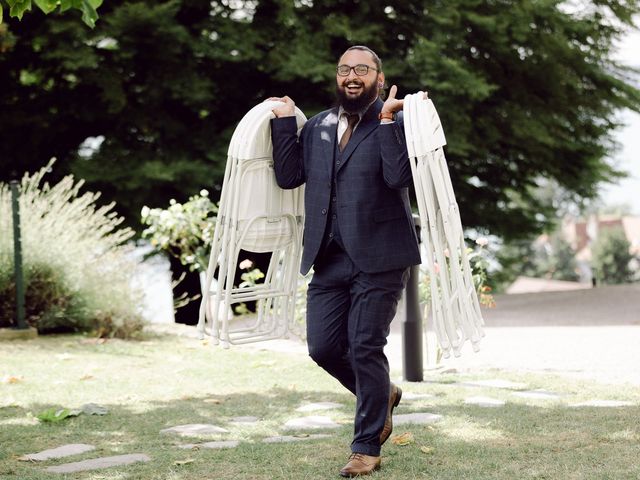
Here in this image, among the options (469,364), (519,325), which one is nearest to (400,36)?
(519,325)

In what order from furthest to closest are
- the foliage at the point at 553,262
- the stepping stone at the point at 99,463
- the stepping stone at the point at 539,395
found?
the foliage at the point at 553,262 < the stepping stone at the point at 539,395 < the stepping stone at the point at 99,463

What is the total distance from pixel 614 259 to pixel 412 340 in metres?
40.2

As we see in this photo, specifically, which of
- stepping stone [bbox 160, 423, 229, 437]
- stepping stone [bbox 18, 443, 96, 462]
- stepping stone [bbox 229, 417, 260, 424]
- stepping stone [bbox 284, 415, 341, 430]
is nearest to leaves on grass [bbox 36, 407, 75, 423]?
stepping stone [bbox 18, 443, 96, 462]

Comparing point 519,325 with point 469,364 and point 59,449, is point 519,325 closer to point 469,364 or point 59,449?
point 469,364

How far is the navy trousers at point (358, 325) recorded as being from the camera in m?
3.98

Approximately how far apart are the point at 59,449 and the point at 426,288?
169 inches

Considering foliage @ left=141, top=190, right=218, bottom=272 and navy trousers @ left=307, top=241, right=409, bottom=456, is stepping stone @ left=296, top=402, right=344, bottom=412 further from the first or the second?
foliage @ left=141, top=190, right=218, bottom=272

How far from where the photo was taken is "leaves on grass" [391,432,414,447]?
14.9 ft

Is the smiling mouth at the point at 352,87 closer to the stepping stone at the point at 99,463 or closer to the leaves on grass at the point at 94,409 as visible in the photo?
the stepping stone at the point at 99,463

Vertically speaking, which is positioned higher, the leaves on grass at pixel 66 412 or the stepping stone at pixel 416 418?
the leaves on grass at pixel 66 412

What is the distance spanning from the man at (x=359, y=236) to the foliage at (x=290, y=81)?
870 centimetres

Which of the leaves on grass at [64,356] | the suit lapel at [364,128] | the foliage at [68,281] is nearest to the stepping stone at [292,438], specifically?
the suit lapel at [364,128]

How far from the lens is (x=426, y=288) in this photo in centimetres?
830

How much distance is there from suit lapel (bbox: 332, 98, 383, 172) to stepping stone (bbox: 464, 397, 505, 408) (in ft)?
7.49
